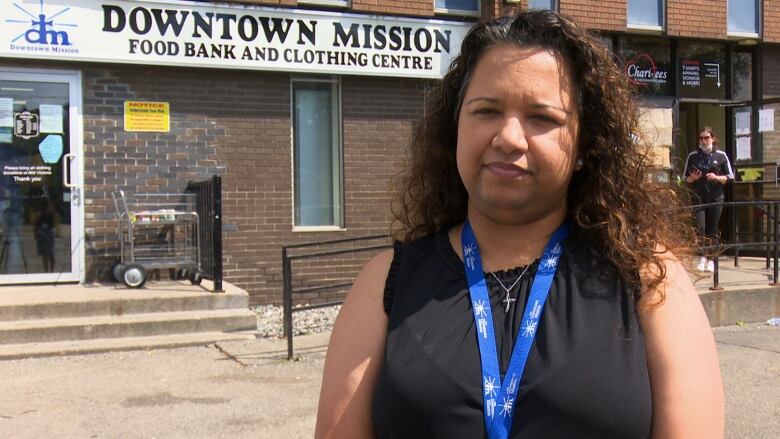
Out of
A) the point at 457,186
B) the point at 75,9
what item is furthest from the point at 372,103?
the point at 457,186

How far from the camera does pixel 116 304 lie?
7508mm

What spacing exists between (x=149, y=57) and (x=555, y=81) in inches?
302

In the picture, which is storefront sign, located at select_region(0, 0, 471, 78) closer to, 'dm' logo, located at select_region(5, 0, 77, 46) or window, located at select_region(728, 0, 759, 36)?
'dm' logo, located at select_region(5, 0, 77, 46)

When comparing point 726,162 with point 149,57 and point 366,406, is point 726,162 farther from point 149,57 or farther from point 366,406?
point 366,406

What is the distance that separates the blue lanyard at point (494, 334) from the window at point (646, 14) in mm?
9710

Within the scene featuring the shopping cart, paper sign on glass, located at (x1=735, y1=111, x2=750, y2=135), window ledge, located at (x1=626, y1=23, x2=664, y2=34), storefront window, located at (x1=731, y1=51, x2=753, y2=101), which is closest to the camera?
the shopping cart

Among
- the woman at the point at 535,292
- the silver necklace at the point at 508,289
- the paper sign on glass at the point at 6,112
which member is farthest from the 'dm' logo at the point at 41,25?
the silver necklace at the point at 508,289

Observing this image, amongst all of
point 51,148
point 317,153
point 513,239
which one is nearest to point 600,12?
point 317,153

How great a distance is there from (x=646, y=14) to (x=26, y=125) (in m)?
7.84

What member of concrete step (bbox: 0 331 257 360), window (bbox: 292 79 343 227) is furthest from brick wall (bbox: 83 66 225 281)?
concrete step (bbox: 0 331 257 360)

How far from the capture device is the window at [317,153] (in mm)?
9562

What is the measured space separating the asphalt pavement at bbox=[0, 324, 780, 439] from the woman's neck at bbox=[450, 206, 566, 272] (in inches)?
130

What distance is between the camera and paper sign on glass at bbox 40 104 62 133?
8.42m

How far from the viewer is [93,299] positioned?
7.48 meters
